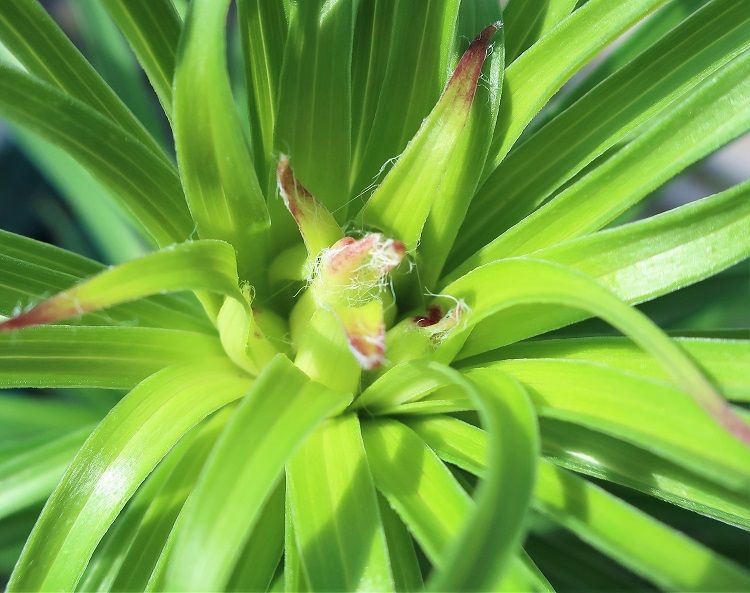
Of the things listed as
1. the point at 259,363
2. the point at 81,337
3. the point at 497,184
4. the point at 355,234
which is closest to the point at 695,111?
the point at 497,184

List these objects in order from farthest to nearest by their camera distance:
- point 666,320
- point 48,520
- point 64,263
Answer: point 666,320 → point 64,263 → point 48,520

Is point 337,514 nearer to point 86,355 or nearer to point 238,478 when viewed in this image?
point 238,478

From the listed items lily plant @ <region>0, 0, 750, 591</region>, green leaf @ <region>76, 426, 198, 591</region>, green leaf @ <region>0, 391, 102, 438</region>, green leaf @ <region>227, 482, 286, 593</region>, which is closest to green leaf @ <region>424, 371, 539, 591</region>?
lily plant @ <region>0, 0, 750, 591</region>

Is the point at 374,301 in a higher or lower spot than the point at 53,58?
lower

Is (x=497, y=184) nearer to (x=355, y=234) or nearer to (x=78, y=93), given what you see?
(x=355, y=234)

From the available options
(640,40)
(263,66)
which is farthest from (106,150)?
(640,40)

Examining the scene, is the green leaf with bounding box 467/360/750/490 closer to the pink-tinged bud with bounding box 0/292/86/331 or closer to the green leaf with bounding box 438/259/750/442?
the green leaf with bounding box 438/259/750/442
